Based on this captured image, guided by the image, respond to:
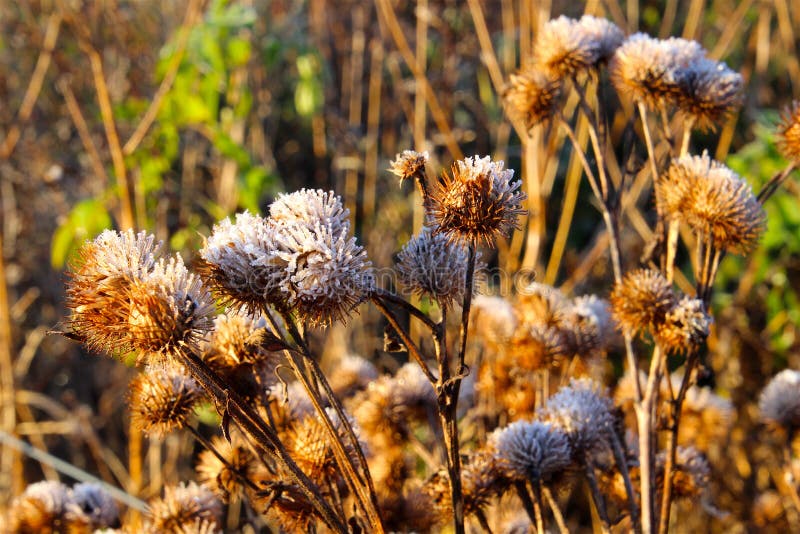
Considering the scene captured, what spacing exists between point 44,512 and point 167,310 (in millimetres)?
834

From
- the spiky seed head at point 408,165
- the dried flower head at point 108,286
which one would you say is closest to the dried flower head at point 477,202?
the spiky seed head at point 408,165

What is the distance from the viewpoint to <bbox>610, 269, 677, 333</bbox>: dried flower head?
3.86 ft

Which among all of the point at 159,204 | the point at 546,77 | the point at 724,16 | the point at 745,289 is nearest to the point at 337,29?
the point at 159,204

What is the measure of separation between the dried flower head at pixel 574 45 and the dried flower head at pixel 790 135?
0.33 meters

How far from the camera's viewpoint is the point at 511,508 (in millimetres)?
1726

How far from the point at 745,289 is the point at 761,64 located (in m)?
1.16

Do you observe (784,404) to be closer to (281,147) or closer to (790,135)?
(790,135)

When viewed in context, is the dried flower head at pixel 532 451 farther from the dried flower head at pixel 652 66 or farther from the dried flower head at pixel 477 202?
the dried flower head at pixel 652 66

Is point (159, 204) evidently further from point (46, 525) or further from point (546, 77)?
point (546, 77)

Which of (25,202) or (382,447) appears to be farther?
(25,202)

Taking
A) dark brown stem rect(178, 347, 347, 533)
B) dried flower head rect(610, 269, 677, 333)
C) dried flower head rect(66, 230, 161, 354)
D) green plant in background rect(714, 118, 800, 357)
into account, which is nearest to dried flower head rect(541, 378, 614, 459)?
dried flower head rect(610, 269, 677, 333)

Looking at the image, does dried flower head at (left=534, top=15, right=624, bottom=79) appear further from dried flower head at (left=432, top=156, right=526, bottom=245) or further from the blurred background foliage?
the blurred background foliage

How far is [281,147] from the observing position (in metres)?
5.13

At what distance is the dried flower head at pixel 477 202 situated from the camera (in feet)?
2.94
